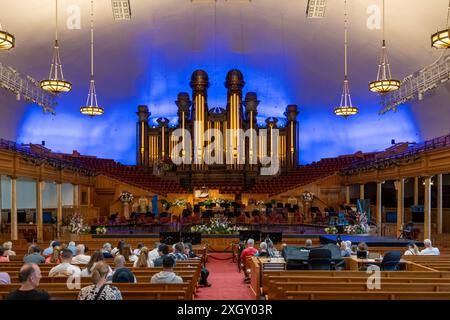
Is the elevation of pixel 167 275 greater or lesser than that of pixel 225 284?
greater

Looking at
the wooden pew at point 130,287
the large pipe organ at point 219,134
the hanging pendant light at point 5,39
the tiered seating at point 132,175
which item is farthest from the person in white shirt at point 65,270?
the large pipe organ at point 219,134

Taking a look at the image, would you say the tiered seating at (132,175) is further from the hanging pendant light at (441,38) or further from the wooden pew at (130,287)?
the wooden pew at (130,287)

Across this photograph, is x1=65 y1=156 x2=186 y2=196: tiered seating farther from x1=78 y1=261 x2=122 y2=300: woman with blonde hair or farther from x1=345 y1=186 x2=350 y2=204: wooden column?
x1=78 y1=261 x2=122 y2=300: woman with blonde hair

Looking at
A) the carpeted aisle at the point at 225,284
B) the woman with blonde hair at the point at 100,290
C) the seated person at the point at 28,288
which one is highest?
the seated person at the point at 28,288

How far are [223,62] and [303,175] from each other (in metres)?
7.16

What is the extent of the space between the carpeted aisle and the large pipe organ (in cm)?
1155

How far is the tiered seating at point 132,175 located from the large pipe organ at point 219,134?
0.97 metres

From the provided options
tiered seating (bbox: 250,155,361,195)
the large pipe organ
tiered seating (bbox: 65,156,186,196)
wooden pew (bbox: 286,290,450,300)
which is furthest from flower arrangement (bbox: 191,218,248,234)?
wooden pew (bbox: 286,290,450,300)

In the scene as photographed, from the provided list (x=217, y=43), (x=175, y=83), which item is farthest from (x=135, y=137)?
(x=217, y=43)

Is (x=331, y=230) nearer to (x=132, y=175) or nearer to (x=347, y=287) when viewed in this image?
(x=347, y=287)

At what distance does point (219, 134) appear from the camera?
25.8 m

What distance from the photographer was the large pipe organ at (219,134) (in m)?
25.4

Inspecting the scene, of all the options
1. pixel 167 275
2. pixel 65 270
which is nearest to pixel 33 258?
pixel 65 270

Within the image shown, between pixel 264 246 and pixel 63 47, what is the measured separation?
13.0m
